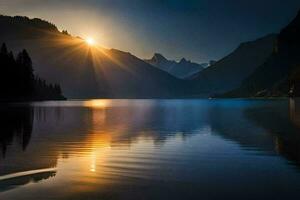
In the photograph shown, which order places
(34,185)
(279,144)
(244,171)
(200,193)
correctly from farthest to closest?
(279,144) < (244,171) < (34,185) < (200,193)

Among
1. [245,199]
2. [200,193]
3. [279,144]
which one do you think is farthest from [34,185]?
[279,144]

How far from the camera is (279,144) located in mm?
47812

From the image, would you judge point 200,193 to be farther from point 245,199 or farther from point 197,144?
point 197,144

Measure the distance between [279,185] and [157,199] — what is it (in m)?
8.41

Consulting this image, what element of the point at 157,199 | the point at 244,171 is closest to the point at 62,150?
the point at 244,171

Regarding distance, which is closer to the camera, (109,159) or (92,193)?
(92,193)

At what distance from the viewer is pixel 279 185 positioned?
986 inches

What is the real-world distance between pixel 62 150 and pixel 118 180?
17.9m

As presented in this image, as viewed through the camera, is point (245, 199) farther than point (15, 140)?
No

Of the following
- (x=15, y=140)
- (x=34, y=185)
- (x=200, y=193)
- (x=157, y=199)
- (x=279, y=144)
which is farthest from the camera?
(x=15, y=140)

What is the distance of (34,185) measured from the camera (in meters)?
24.8

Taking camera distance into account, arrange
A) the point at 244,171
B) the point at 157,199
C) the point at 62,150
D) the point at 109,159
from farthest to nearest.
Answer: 1. the point at 62,150
2. the point at 109,159
3. the point at 244,171
4. the point at 157,199

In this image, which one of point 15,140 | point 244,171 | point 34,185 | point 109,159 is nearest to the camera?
point 34,185

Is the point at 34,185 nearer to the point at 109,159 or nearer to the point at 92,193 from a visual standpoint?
the point at 92,193
